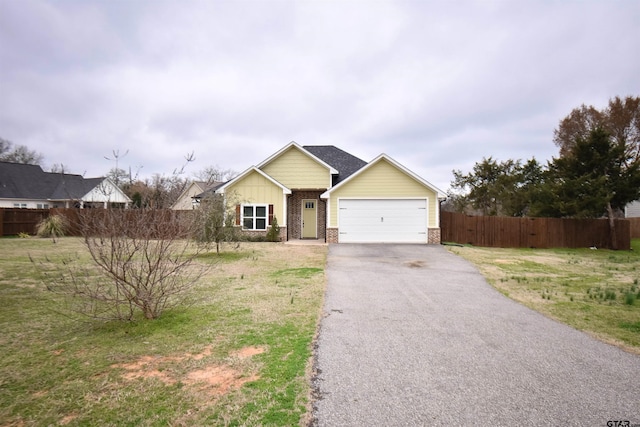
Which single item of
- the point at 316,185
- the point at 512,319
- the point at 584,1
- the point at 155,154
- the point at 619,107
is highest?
the point at 619,107

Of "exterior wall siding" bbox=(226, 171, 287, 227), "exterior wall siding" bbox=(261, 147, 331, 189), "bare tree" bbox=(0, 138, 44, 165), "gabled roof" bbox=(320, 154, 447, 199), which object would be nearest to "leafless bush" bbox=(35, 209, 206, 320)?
"gabled roof" bbox=(320, 154, 447, 199)

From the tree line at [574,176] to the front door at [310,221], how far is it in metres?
14.5

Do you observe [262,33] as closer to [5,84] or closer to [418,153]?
[5,84]

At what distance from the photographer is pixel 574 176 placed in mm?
20500

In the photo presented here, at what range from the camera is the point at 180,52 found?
14.9 metres

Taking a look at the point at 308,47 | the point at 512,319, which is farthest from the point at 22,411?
the point at 308,47

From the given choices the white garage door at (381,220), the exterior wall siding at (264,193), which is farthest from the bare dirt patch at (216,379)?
the exterior wall siding at (264,193)

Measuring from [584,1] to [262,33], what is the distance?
12.6 metres

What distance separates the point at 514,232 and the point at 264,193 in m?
14.4

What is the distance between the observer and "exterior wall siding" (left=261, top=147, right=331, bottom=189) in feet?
66.0

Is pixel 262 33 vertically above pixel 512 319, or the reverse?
pixel 262 33

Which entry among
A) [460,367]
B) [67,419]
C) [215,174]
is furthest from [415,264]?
[215,174]

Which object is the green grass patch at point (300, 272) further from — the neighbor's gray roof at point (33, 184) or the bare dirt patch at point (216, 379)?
the neighbor's gray roof at point (33, 184)

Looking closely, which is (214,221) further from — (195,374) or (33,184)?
(33,184)
